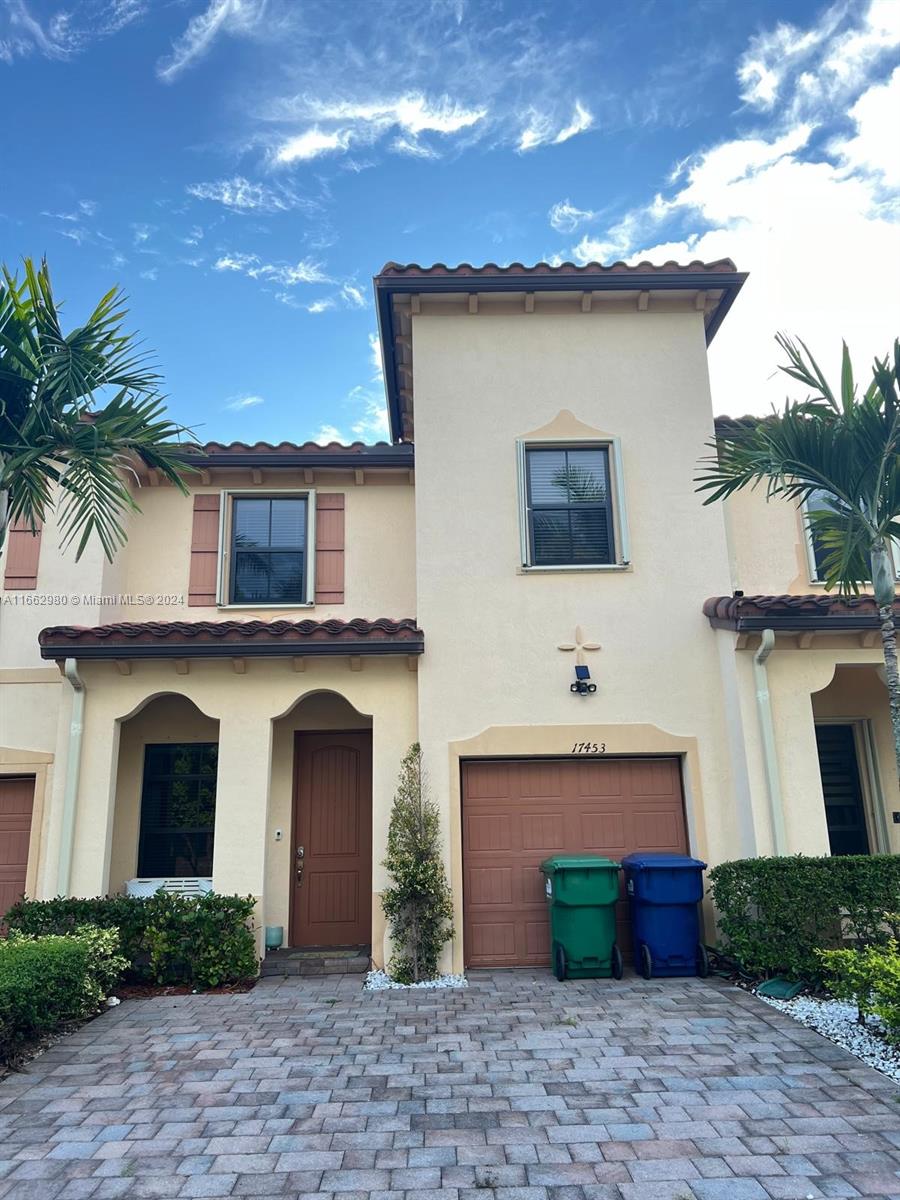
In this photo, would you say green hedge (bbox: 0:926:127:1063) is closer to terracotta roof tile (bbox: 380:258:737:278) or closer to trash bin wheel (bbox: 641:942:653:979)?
trash bin wheel (bbox: 641:942:653:979)

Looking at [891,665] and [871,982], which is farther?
[891,665]

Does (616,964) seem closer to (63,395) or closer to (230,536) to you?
(230,536)

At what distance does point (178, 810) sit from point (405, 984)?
3.95 metres

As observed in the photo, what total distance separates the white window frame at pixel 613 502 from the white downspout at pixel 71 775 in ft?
18.1

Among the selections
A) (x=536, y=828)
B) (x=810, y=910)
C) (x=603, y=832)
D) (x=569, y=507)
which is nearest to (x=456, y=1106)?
(x=536, y=828)

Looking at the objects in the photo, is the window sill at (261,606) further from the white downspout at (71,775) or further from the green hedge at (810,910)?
the green hedge at (810,910)

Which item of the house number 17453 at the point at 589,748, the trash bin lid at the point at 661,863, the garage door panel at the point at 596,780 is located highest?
the house number 17453 at the point at 589,748

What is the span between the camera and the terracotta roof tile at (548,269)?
9.95 metres

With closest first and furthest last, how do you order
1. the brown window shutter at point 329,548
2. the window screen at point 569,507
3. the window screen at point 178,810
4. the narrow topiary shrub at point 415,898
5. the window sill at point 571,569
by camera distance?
the narrow topiary shrub at point 415,898
the window sill at point 571,569
the window screen at point 569,507
the window screen at point 178,810
the brown window shutter at point 329,548

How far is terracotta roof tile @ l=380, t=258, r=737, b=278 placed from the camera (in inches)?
392

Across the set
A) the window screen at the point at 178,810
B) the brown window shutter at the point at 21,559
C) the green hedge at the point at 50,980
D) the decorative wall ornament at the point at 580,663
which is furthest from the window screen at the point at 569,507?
the brown window shutter at the point at 21,559

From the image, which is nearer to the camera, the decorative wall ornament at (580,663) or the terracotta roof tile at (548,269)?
the decorative wall ornament at (580,663)

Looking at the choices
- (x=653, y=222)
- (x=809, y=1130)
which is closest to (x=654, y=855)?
(x=809, y=1130)

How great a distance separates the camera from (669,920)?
8016 millimetres
